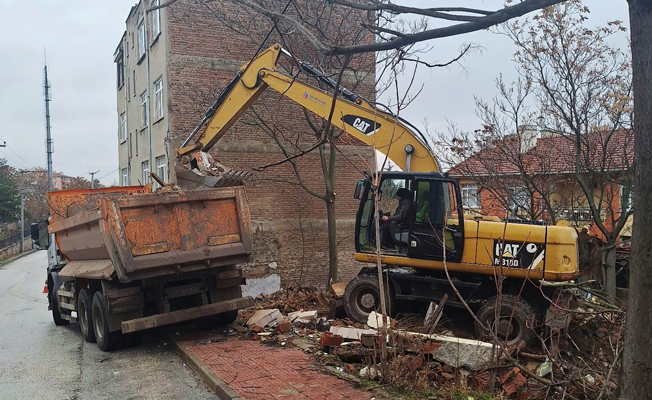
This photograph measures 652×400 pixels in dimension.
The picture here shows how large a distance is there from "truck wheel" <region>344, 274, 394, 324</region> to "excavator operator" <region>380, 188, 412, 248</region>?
0.74 meters

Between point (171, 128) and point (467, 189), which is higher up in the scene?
point (171, 128)

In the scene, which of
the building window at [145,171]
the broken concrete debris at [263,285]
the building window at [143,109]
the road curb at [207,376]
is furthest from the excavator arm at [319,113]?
the building window at [145,171]

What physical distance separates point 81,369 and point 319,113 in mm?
5846

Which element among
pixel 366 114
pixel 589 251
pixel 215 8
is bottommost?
pixel 589 251

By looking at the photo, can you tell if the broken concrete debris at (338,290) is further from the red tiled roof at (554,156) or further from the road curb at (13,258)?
the road curb at (13,258)

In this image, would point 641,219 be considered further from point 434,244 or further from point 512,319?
point 434,244

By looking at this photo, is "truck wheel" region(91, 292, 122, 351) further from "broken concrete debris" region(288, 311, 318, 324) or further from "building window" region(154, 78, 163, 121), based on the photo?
"building window" region(154, 78, 163, 121)

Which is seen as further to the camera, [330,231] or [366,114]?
[330,231]

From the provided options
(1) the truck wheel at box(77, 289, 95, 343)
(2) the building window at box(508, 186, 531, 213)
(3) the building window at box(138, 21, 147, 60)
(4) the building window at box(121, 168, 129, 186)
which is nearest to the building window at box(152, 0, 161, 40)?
(3) the building window at box(138, 21, 147, 60)

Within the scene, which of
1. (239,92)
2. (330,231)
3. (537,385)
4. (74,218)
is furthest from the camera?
(330,231)

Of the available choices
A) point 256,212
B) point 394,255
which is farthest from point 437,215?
point 256,212

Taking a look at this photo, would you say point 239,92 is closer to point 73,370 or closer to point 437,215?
point 437,215

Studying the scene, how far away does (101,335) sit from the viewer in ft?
30.5

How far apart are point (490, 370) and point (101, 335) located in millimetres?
6402
